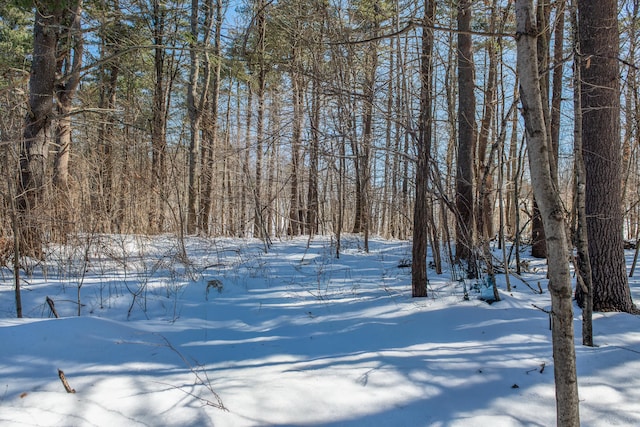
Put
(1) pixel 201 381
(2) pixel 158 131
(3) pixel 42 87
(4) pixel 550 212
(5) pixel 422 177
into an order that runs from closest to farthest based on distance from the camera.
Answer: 1. (4) pixel 550 212
2. (1) pixel 201 381
3. (5) pixel 422 177
4. (3) pixel 42 87
5. (2) pixel 158 131

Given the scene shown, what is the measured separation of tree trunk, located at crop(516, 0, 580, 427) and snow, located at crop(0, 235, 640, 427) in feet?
2.38

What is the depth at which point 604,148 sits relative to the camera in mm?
3963

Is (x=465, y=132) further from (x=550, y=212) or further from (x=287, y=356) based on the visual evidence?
(x=550, y=212)

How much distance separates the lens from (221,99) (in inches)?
692

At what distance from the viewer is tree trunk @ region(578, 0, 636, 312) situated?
394 centimetres

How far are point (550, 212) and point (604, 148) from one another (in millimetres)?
3273

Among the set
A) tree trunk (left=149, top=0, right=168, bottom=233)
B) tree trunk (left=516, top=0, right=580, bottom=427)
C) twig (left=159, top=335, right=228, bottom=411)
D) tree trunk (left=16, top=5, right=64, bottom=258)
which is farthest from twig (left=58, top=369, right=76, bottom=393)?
tree trunk (left=16, top=5, right=64, bottom=258)

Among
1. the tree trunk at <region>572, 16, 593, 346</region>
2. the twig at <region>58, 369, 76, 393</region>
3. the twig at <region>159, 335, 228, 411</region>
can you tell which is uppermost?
the tree trunk at <region>572, 16, 593, 346</region>

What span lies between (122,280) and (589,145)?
5680mm

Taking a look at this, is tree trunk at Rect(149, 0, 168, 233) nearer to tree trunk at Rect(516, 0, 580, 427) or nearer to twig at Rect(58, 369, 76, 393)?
twig at Rect(58, 369, 76, 393)

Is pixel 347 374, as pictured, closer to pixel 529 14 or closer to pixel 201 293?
pixel 529 14

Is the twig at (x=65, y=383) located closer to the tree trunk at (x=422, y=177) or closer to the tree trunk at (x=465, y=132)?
the tree trunk at (x=422, y=177)

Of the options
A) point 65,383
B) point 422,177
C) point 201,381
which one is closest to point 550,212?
point 201,381

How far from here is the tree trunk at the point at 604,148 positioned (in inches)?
155
